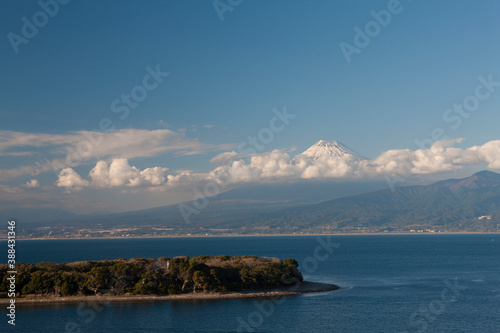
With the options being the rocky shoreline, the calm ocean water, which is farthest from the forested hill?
the calm ocean water

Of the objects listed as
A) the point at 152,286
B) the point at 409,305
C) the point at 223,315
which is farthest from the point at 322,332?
the point at 152,286

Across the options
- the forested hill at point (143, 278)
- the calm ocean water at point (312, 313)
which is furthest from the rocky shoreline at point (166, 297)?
the calm ocean water at point (312, 313)

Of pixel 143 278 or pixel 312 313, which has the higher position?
pixel 143 278

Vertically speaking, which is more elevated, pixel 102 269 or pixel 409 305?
pixel 102 269

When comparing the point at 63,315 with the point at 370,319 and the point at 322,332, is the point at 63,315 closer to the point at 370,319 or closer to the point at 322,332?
the point at 322,332

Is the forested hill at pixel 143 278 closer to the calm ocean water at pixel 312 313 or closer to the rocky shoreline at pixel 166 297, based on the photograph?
the rocky shoreline at pixel 166 297

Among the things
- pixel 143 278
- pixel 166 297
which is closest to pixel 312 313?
pixel 166 297

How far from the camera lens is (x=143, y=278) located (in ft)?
234

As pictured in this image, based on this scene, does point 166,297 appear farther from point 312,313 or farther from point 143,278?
point 312,313

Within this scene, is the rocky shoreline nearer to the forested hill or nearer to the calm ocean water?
the forested hill

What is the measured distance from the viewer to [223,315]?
58.8 m

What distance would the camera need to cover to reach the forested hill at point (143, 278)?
6988 centimetres

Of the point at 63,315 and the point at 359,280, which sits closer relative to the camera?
the point at 63,315

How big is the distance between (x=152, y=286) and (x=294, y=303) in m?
20.6
